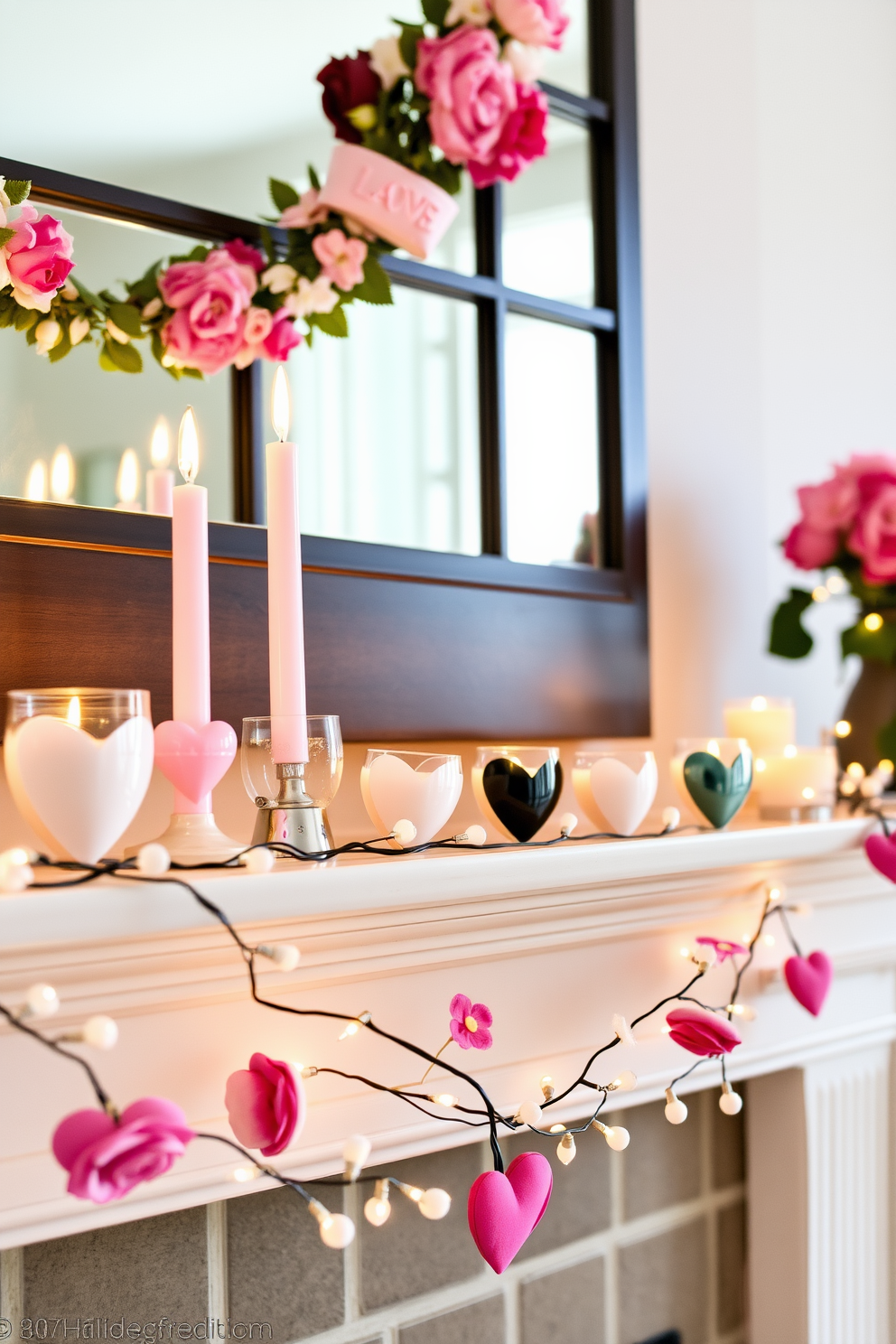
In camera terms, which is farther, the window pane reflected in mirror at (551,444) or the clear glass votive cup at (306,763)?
the window pane reflected in mirror at (551,444)

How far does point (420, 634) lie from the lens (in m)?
0.85

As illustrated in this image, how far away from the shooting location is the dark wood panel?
2.21ft

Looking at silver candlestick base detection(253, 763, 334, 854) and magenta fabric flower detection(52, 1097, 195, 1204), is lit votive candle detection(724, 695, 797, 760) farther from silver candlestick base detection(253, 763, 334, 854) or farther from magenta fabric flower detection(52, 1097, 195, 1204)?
magenta fabric flower detection(52, 1097, 195, 1204)

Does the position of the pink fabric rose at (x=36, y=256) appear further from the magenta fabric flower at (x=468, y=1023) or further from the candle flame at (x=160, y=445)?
the magenta fabric flower at (x=468, y=1023)

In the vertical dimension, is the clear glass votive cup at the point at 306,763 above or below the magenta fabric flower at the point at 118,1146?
above

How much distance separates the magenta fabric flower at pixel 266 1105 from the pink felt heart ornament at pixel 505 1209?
0.12 metres

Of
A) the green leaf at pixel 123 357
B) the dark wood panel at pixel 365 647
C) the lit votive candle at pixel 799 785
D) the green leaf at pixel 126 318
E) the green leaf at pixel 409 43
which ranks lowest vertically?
the lit votive candle at pixel 799 785

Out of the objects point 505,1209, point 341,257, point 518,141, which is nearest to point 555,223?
point 518,141

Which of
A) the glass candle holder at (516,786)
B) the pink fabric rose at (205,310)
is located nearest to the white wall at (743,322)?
the glass candle holder at (516,786)

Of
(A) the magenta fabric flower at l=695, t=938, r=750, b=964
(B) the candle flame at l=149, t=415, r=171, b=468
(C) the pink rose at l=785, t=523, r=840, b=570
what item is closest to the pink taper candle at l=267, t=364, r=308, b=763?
(B) the candle flame at l=149, t=415, r=171, b=468

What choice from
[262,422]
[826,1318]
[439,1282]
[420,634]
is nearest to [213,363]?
[262,422]

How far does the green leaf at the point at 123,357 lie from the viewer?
0.73 metres

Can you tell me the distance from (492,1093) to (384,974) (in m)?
0.13

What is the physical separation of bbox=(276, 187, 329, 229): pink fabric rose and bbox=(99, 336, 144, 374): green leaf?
150 millimetres
